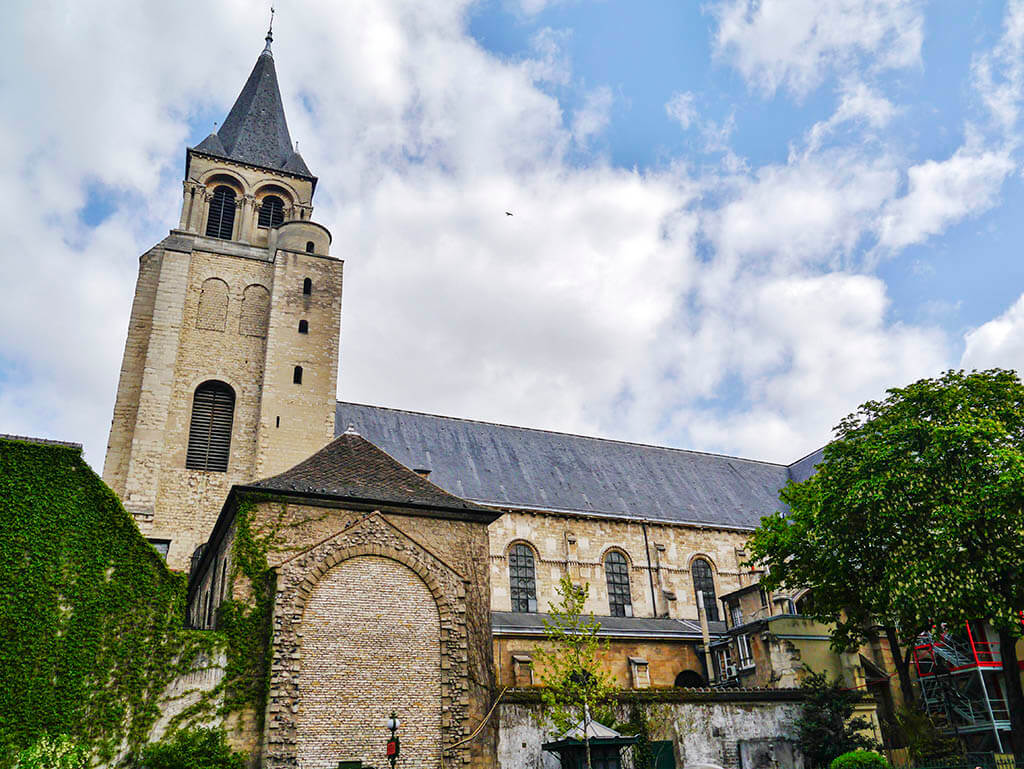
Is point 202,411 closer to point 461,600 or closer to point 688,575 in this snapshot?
point 461,600

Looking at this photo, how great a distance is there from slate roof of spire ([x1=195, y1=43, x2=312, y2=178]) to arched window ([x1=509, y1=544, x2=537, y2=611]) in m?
19.1

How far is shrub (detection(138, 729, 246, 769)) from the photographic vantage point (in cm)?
1505

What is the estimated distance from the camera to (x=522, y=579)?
2886 centimetres

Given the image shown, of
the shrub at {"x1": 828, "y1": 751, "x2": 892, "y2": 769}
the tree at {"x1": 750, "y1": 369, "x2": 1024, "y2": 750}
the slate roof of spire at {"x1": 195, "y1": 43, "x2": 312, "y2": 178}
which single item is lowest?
the shrub at {"x1": 828, "y1": 751, "x2": 892, "y2": 769}

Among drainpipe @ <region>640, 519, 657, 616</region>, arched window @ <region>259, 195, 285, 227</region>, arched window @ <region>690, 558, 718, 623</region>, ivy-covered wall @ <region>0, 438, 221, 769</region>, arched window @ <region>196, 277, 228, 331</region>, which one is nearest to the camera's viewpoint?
ivy-covered wall @ <region>0, 438, 221, 769</region>

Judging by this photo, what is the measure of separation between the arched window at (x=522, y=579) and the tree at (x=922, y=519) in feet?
30.9

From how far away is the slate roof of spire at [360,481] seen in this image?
18500mm

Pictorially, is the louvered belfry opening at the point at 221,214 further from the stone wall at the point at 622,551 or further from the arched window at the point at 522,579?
the arched window at the point at 522,579

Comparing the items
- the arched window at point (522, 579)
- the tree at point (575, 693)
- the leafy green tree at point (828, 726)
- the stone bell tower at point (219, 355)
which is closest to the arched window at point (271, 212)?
the stone bell tower at point (219, 355)

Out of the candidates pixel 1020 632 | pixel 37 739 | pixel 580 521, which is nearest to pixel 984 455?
pixel 1020 632

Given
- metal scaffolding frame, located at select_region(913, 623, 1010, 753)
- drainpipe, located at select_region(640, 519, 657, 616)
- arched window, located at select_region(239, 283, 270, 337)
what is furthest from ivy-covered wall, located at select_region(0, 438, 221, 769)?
metal scaffolding frame, located at select_region(913, 623, 1010, 753)

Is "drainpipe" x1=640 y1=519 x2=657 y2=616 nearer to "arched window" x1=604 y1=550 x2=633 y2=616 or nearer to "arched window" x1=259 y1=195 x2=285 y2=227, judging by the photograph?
"arched window" x1=604 y1=550 x2=633 y2=616

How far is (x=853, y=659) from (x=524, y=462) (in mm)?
14602

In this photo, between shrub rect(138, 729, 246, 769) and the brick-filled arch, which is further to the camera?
the brick-filled arch
